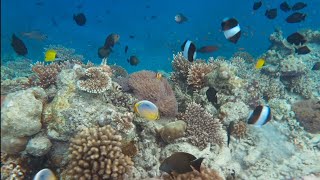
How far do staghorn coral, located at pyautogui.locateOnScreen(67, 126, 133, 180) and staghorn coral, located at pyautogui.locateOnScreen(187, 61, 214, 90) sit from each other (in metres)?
3.38

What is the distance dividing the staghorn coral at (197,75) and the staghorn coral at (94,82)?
259 centimetres

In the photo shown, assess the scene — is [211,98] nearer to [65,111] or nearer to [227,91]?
[227,91]

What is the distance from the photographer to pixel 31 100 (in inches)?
198

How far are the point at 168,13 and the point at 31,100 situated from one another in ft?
287

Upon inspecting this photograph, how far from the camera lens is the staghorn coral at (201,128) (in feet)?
19.5

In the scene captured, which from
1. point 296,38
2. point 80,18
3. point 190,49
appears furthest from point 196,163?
point 80,18

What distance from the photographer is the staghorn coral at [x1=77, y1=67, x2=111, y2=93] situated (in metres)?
5.59

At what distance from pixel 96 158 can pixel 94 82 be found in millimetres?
1748

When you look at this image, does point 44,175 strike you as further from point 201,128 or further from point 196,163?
point 201,128

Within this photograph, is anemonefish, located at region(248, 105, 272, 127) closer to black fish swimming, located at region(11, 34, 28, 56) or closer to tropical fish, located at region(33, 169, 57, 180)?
tropical fish, located at region(33, 169, 57, 180)

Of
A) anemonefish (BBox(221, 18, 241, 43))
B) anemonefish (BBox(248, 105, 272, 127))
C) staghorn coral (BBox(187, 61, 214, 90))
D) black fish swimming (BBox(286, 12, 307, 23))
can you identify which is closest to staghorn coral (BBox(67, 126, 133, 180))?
anemonefish (BBox(248, 105, 272, 127))

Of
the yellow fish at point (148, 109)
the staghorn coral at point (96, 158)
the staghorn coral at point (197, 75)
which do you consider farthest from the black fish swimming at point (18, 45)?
the staghorn coral at point (197, 75)

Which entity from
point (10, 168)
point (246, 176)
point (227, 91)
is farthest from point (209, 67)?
point (10, 168)

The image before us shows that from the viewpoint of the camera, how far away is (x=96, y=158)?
14.9ft
